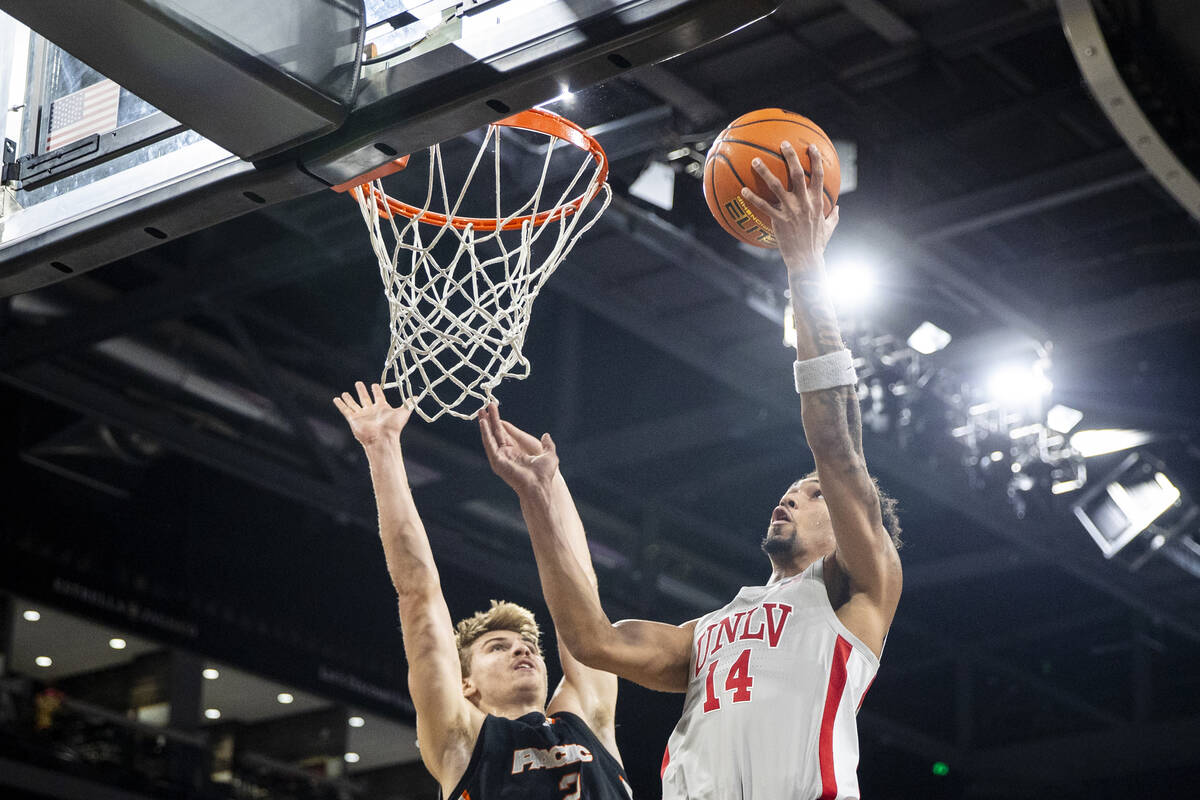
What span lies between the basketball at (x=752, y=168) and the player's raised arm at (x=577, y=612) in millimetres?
762

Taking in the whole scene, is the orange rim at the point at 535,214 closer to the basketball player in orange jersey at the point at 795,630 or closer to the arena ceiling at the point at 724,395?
the arena ceiling at the point at 724,395

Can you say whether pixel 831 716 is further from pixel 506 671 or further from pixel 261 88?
pixel 261 88

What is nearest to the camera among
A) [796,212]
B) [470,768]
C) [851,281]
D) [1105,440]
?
[796,212]

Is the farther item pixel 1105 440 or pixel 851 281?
pixel 1105 440

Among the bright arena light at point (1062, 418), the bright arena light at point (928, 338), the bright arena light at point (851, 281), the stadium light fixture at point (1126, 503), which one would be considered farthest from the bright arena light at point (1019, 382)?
the stadium light fixture at point (1126, 503)

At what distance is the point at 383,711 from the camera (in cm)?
1341

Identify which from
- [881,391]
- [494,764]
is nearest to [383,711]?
[881,391]

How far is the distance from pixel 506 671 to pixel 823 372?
5.92 ft

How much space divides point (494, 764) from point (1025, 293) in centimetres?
571

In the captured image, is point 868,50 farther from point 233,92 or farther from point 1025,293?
point 233,92

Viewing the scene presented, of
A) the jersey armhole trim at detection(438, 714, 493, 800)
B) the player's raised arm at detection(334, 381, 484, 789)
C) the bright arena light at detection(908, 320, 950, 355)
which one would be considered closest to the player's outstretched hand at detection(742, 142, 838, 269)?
the player's raised arm at detection(334, 381, 484, 789)

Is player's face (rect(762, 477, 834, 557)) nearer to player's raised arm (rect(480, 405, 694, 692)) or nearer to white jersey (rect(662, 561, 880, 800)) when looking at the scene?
white jersey (rect(662, 561, 880, 800))

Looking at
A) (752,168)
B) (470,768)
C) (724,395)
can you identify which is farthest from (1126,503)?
(752,168)

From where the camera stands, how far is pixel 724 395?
36.7ft
